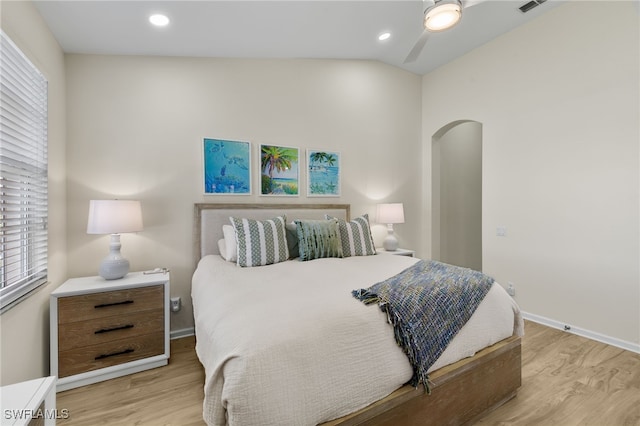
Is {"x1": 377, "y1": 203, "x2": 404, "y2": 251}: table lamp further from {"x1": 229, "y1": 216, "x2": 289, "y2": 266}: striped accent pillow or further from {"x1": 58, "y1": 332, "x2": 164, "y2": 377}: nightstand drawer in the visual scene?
{"x1": 58, "y1": 332, "x2": 164, "y2": 377}: nightstand drawer

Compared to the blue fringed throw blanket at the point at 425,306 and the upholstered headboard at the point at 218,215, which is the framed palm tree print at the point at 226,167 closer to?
the upholstered headboard at the point at 218,215

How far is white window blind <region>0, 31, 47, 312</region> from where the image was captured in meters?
1.65

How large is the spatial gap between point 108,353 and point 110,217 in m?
0.99

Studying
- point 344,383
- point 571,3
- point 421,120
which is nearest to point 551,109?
point 571,3

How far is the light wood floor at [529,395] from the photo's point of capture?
1720mm

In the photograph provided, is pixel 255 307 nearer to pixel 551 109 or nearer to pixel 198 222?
pixel 198 222

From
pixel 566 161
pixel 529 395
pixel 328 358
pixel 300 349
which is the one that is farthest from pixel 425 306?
pixel 566 161

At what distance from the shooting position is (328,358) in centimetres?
119

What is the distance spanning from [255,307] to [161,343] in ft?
4.57

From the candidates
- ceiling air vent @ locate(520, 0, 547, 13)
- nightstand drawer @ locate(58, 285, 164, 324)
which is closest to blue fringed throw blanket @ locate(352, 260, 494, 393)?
nightstand drawer @ locate(58, 285, 164, 324)

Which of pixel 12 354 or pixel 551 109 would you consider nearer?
pixel 12 354

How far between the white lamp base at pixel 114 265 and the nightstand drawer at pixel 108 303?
7.4 inches

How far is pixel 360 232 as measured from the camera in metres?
3.03

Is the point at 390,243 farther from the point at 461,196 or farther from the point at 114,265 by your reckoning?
the point at 114,265
